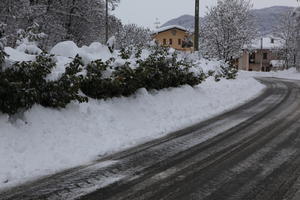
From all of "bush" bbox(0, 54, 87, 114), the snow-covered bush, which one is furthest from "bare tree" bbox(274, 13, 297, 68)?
"bush" bbox(0, 54, 87, 114)

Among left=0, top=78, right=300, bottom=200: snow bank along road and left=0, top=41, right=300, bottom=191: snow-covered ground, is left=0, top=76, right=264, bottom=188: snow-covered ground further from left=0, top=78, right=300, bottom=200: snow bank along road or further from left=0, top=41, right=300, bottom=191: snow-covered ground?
left=0, top=78, right=300, bottom=200: snow bank along road

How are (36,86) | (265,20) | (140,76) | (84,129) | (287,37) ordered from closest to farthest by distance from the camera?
(36,86)
(84,129)
(140,76)
(287,37)
(265,20)

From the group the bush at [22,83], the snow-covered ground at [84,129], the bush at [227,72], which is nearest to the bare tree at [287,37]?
the bush at [227,72]

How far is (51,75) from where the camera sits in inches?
308

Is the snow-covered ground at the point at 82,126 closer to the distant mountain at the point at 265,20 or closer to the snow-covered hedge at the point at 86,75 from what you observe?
the snow-covered hedge at the point at 86,75

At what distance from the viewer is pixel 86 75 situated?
8.98 meters

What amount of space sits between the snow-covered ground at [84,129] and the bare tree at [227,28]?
19541mm

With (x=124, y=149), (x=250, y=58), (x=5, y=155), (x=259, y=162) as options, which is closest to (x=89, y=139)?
(x=124, y=149)

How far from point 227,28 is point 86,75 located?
23638mm

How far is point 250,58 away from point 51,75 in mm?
→ 76149

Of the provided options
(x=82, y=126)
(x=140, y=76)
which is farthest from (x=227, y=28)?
(x=82, y=126)

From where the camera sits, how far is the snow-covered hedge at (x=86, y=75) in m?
7.06

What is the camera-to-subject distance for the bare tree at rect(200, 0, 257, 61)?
30562 millimetres

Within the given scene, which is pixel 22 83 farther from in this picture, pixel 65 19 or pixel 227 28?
pixel 227 28
